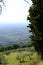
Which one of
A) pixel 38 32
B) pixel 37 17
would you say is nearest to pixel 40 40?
pixel 38 32

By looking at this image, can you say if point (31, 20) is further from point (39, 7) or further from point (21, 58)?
point (21, 58)

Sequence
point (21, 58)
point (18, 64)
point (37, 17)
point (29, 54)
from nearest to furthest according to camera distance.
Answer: point (37, 17)
point (18, 64)
point (21, 58)
point (29, 54)

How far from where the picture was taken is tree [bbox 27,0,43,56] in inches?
762

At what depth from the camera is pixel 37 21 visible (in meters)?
19.5

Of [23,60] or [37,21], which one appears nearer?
[37,21]

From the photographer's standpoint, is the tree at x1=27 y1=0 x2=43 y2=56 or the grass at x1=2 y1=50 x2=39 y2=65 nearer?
the tree at x1=27 y1=0 x2=43 y2=56

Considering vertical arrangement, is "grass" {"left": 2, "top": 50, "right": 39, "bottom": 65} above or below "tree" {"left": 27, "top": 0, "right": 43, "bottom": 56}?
below

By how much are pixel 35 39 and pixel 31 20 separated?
156cm

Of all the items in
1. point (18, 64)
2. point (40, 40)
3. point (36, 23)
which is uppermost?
point (36, 23)

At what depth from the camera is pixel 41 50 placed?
66.1ft

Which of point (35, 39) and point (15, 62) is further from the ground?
point (35, 39)

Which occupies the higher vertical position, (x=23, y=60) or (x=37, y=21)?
(x=37, y=21)

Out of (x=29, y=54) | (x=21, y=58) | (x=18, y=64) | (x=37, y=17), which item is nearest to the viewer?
(x=37, y=17)

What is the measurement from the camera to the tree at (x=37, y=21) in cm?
1934
